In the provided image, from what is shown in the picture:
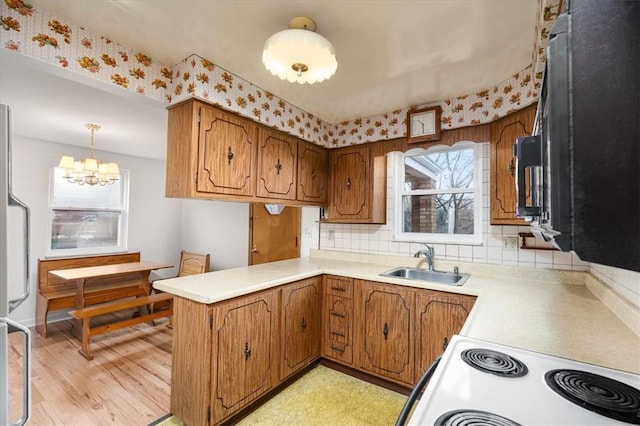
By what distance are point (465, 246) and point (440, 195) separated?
52cm

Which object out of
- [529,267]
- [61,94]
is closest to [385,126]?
[529,267]

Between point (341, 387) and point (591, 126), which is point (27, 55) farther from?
point (341, 387)

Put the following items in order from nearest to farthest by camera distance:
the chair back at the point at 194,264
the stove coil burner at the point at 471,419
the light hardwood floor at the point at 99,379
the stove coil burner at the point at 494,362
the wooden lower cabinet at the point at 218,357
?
the stove coil burner at the point at 471,419, the stove coil burner at the point at 494,362, the wooden lower cabinet at the point at 218,357, the light hardwood floor at the point at 99,379, the chair back at the point at 194,264

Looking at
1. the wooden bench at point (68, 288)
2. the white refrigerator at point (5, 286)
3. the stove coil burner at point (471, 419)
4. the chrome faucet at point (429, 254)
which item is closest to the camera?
the stove coil burner at point (471, 419)

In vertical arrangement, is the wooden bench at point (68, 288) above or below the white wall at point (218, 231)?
below

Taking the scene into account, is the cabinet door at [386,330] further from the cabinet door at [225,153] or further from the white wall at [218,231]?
the white wall at [218,231]

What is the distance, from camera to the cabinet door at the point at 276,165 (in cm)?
246

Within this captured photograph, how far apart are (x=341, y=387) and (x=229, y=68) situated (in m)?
2.48

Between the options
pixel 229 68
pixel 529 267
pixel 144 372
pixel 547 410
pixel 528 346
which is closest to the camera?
pixel 547 410

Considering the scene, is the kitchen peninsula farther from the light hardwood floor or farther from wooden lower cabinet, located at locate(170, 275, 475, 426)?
the light hardwood floor

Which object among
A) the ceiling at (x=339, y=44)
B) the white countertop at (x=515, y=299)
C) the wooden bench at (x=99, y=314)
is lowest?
the wooden bench at (x=99, y=314)

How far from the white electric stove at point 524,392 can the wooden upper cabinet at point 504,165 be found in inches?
56.4

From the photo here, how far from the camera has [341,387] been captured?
2.31 meters

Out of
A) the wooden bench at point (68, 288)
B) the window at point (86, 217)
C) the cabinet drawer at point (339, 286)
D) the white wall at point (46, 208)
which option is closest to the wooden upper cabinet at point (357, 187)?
the cabinet drawer at point (339, 286)
